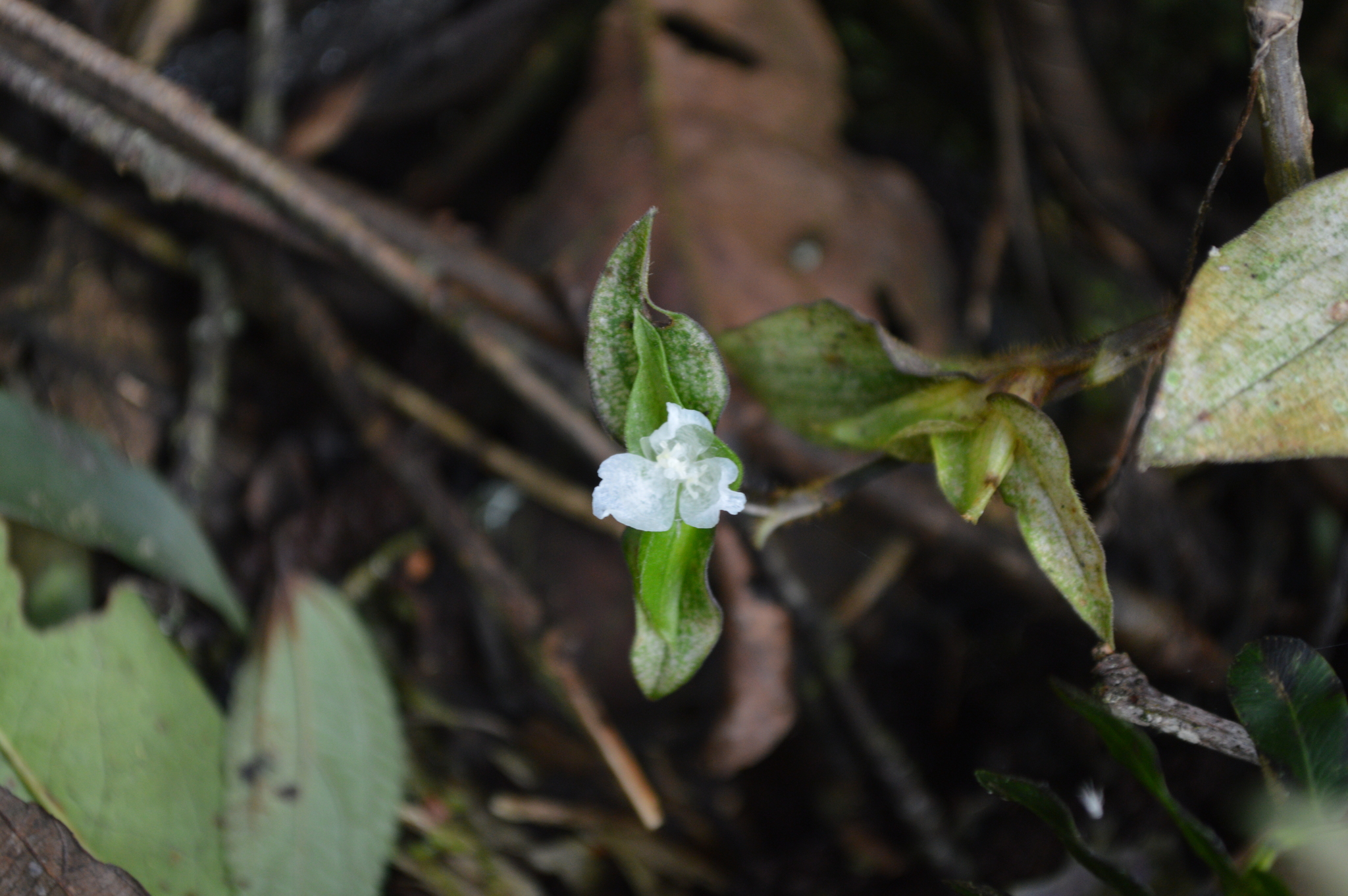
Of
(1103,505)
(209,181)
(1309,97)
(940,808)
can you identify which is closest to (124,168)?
(209,181)

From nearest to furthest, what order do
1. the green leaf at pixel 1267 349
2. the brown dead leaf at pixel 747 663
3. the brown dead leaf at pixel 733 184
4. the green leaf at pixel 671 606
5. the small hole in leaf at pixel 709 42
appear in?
1. the green leaf at pixel 1267 349
2. the green leaf at pixel 671 606
3. the brown dead leaf at pixel 747 663
4. the brown dead leaf at pixel 733 184
5. the small hole in leaf at pixel 709 42

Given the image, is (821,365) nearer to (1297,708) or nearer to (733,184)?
(1297,708)

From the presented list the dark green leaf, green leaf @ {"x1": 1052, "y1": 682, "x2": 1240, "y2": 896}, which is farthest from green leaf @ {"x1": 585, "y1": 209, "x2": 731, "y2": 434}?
green leaf @ {"x1": 1052, "y1": 682, "x2": 1240, "y2": 896}

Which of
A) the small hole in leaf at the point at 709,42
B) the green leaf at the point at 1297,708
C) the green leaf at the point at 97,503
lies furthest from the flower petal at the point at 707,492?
the small hole in leaf at the point at 709,42

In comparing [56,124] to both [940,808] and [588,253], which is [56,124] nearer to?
[588,253]

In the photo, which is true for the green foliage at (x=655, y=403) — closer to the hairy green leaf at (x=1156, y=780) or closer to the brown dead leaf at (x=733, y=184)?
the hairy green leaf at (x=1156, y=780)

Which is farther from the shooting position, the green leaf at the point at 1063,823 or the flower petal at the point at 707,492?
the green leaf at the point at 1063,823

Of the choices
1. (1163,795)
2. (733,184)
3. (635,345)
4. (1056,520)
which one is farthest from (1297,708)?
(733,184)

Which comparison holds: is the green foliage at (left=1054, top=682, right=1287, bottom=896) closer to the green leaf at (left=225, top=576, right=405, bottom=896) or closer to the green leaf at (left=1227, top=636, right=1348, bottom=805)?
the green leaf at (left=1227, top=636, right=1348, bottom=805)
